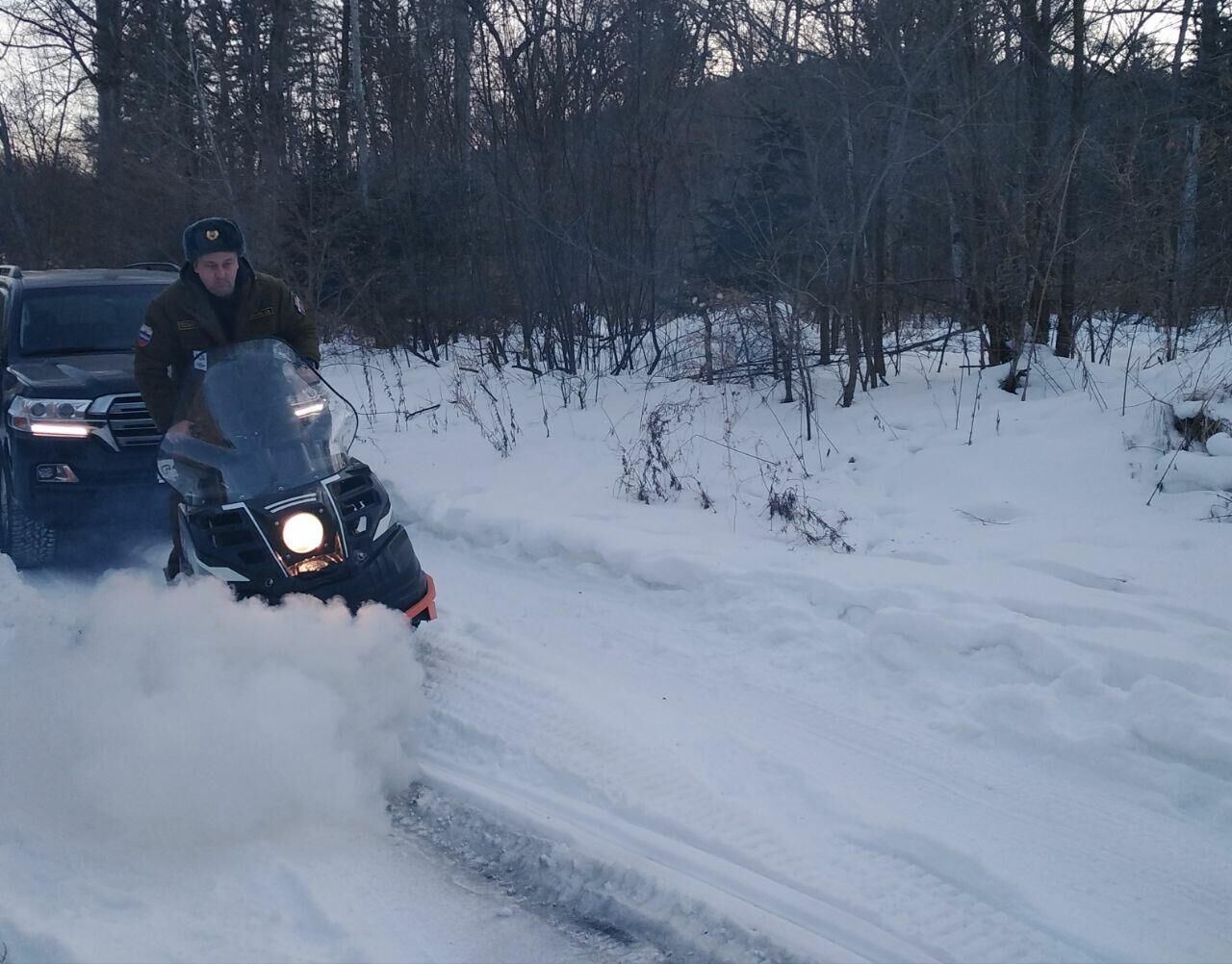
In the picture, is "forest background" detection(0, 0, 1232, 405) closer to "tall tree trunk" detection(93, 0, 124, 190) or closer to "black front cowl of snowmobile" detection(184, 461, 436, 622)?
"tall tree trunk" detection(93, 0, 124, 190)

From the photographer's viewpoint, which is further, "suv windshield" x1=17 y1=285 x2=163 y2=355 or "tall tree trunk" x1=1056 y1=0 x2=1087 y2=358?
"tall tree trunk" x1=1056 y1=0 x2=1087 y2=358

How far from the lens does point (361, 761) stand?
3.82 meters

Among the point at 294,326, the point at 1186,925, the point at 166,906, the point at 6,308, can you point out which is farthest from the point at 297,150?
the point at 1186,925

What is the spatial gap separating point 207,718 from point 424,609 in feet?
3.70

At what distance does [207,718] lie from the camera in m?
3.74

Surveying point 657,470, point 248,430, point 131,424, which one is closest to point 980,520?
point 657,470

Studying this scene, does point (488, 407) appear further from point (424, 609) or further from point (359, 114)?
point (359, 114)

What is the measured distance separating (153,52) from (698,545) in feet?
64.5

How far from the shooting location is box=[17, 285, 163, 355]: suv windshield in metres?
7.14

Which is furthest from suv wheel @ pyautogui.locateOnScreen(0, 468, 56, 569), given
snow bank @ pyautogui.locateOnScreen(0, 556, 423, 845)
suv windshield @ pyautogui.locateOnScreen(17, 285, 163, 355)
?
snow bank @ pyautogui.locateOnScreen(0, 556, 423, 845)

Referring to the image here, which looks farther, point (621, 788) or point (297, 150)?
point (297, 150)

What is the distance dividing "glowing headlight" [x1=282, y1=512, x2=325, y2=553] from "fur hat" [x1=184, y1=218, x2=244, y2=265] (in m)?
1.38

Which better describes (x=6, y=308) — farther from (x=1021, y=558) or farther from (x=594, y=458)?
(x=1021, y=558)

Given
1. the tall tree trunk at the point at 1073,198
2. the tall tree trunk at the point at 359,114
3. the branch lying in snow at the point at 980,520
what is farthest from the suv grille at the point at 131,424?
the tall tree trunk at the point at 359,114
